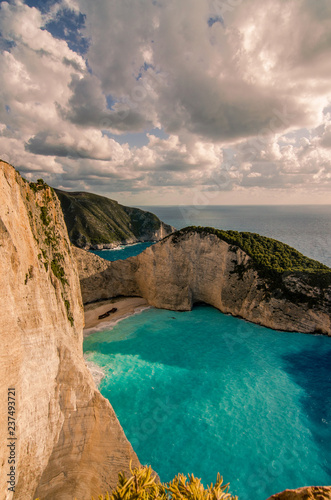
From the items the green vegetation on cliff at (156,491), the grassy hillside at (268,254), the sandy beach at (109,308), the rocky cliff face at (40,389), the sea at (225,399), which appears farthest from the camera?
the sandy beach at (109,308)

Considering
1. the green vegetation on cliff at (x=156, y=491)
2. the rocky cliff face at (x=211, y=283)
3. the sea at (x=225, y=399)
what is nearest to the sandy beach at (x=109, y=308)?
the rocky cliff face at (x=211, y=283)

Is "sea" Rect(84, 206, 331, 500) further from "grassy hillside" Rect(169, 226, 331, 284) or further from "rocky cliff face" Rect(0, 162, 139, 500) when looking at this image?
"grassy hillside" Rect(169, 226, 331, 284)

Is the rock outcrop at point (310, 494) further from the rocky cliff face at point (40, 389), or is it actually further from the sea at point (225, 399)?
the sea at point (225, 399)

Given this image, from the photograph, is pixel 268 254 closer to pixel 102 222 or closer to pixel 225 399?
pixel 225 399

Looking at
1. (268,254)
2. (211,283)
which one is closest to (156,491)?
(211,283)

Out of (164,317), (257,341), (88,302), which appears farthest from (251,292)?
(88,302)

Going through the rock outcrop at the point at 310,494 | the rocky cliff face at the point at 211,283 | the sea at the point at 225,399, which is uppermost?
the rock outcrop at the point at 310,494

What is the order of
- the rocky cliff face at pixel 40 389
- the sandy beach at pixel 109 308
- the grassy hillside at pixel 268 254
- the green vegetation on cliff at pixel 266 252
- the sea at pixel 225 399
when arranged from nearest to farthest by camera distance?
the rocky cliff face at pixel 40 389
the sea at pixel 225 399
the grassy hillside at pixel 268 254
the green vegetation on cliff at pixel 266 252
the sandy beach at pixel 109 308
